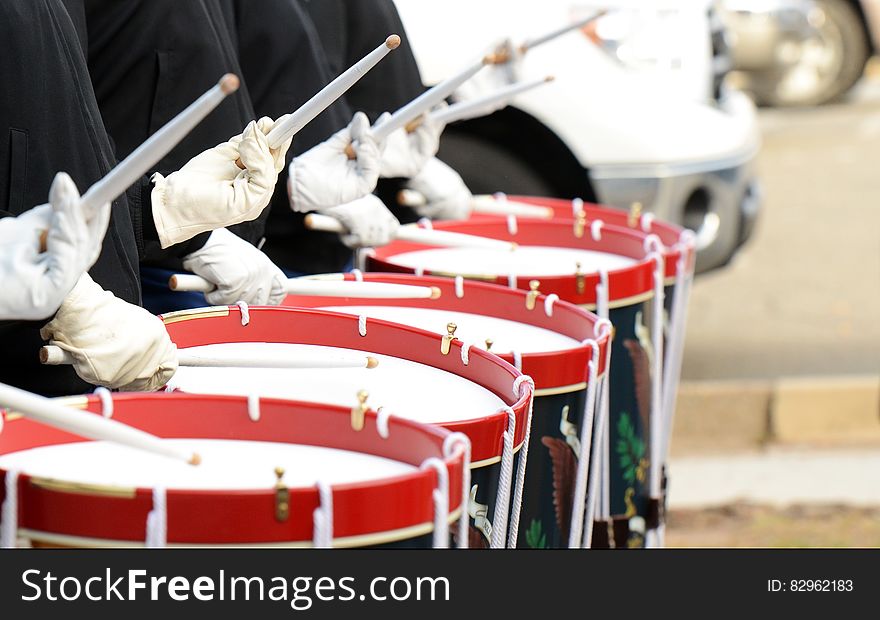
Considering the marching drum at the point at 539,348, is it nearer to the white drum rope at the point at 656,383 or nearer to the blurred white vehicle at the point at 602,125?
the white drum rope at the point at 656,383

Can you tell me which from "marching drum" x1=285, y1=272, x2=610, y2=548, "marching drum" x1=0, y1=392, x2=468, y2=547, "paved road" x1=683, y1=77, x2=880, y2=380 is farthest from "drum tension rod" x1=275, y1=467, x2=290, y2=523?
"paved road" x1=683, y1=77, x2=880, y2=380

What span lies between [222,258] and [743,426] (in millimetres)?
3010

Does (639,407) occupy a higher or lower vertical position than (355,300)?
lower

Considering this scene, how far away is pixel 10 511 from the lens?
1.33 meters

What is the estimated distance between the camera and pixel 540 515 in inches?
79.7

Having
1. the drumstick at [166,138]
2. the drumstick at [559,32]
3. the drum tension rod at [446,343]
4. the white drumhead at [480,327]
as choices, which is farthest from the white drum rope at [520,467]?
the drumstick at [559,32]

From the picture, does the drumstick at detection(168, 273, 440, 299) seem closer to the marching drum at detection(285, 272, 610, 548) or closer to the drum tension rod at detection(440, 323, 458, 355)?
the marching drum at detection(285, 272, 610, 548)

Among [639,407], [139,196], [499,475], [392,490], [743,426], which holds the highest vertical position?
[139,196]

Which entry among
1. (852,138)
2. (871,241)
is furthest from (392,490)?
(852,138)

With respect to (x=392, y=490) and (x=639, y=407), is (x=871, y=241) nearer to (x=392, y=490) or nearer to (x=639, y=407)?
(x=639, y=407)

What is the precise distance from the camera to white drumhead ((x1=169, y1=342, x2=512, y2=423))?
1746mm

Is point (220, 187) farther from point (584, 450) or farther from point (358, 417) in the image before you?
point (584, 450)

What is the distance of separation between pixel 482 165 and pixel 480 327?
2170mm

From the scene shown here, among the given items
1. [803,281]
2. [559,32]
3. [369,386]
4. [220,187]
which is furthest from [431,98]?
[803,281]
